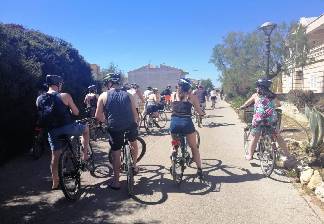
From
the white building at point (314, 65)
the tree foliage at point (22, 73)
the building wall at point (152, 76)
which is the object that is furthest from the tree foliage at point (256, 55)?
the building wall at point (152, 76)

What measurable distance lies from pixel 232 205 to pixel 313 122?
11.7ft

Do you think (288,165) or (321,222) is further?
(288,165)

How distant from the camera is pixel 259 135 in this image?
803 centimetres

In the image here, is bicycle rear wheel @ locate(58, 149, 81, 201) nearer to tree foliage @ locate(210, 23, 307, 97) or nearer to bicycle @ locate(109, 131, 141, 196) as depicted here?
bicycle @ locate(109, 131, 141, 196)

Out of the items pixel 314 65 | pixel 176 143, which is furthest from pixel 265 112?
pixel 314 65

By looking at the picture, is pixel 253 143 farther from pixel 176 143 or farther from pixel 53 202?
pixel 53 202

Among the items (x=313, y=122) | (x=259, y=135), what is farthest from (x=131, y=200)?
(x=313, y=122)

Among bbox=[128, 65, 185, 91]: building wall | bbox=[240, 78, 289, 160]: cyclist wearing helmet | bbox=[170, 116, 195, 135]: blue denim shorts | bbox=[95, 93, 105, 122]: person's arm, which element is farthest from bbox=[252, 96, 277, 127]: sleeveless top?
bbox=[128, 65, 185, 91]: building wall

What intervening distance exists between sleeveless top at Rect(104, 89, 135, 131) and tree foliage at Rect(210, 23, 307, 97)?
28.8m

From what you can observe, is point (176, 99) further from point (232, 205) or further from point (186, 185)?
point (232, 205)

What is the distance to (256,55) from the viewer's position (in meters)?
39.8

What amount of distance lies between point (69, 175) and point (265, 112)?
12.9 ft

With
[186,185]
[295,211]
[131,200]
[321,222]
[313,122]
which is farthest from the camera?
[313,122]

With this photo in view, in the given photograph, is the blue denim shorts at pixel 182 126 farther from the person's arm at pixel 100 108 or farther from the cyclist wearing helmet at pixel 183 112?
the person's arm at pixel 100 108
